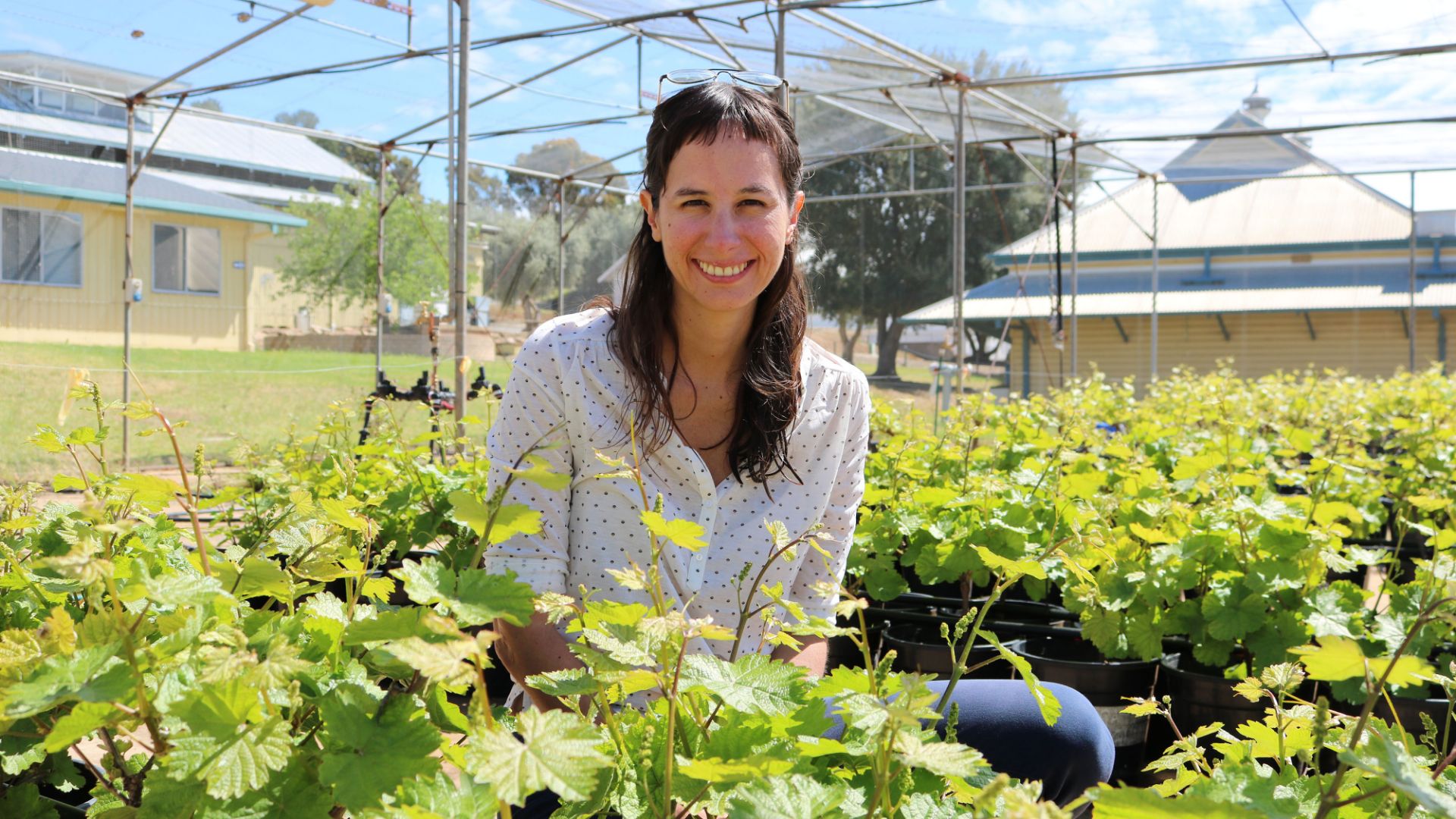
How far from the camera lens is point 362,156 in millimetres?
24500

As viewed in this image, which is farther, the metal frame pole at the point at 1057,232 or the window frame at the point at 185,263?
the window frame at the point at 185,263

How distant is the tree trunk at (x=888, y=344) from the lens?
22891 millimetres

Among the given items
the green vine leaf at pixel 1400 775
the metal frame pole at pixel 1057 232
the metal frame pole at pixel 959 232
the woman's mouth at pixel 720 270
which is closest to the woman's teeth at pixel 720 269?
the woman's mouth at pixel 720 270

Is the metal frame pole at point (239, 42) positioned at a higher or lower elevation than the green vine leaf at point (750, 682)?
higher

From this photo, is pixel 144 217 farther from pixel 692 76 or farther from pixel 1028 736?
pixel 1028 736

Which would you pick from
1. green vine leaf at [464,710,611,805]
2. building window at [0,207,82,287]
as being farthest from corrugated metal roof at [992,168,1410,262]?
green vine leaf at [464,710,611,805]

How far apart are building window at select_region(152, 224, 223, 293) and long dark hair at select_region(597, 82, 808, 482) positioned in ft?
49.1

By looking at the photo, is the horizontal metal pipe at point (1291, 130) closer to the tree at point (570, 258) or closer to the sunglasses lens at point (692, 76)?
the tree at point (570, 258)

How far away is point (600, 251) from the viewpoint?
46.1 ft

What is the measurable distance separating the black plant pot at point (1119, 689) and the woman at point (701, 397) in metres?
0.82

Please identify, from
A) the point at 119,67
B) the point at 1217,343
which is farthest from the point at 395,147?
the point at 1217,343

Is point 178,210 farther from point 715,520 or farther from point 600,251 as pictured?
point 715,520

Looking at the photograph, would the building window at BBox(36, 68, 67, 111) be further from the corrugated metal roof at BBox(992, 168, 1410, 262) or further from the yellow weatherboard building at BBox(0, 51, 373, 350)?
the corrugated metal roof at BBox(992, 168, 1410, 262)

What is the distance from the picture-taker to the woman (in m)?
1.61
